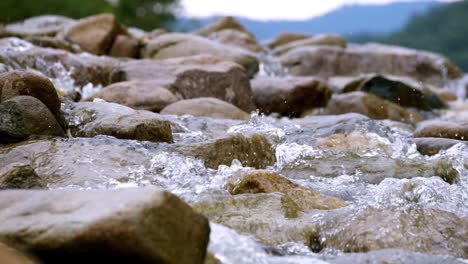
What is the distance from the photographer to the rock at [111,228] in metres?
2.04

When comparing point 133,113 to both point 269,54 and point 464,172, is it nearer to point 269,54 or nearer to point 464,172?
point 464,172

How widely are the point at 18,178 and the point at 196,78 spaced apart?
5171 mm

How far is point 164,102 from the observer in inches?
279

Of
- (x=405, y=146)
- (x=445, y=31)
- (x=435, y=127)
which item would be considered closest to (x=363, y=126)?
(x=405, y=146)

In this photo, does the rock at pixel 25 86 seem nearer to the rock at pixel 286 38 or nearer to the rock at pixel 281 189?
the rock at pixel 281 189

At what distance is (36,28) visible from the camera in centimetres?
1387

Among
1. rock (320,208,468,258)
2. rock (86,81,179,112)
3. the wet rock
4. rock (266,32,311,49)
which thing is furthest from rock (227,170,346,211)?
rock (266,32,311,49)

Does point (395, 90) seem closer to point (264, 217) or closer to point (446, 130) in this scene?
point (446, 130)

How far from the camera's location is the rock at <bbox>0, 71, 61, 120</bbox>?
4590 millimetres

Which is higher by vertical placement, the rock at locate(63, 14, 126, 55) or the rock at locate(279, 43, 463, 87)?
the rock at locate(63, 14, 126, 55)

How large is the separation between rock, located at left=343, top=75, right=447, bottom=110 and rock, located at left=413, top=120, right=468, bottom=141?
3.94 meters

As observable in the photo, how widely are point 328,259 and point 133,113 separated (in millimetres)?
2776

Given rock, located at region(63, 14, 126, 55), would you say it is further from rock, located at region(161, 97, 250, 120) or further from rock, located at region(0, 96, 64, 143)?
rock, located at region(0, 96, 64, 143)

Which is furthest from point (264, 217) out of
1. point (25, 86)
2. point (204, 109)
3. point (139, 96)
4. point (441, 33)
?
point (441, 33)
